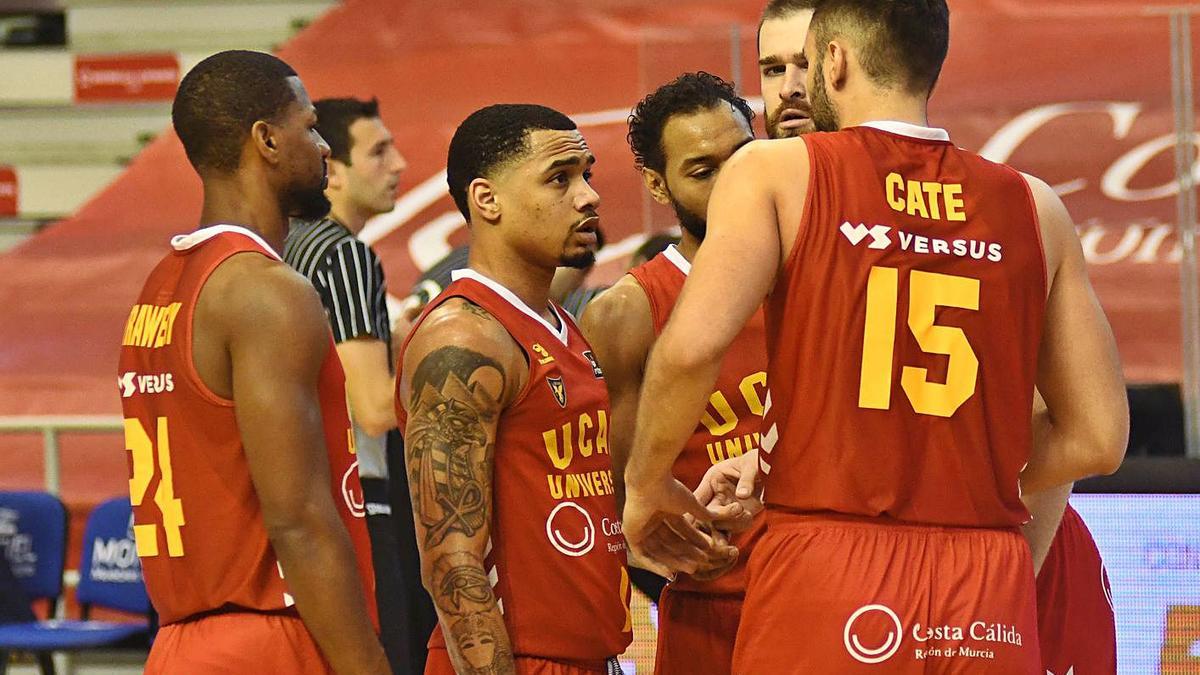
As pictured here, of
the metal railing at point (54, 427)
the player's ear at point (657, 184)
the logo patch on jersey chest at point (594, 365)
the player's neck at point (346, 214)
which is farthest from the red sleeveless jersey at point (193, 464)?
the metal railing at point (54, 427)

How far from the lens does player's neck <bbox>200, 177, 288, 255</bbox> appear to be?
3.40m

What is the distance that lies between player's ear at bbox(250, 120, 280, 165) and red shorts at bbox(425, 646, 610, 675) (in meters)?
1.07

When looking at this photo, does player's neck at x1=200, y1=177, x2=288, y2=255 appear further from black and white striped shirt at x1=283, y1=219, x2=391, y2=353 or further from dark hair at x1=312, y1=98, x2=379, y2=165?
dark hair at x1=312, y1=98, x2=379, y2=165

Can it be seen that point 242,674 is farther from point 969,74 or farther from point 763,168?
point 969,74

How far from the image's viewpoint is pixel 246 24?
10.4 m

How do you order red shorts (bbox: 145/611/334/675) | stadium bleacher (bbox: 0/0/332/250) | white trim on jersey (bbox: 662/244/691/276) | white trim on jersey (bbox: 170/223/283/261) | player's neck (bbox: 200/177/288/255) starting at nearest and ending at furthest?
red shorts (bbox: 145/611/334/675) < white trim on jersey (bbox: 170/223/283/261) < player's neck (bbox: 200/177/288/255) < white trim on jersey (bbox: 662/244/691/276) < stadium bleacher (bbox: 0/0/332/250)

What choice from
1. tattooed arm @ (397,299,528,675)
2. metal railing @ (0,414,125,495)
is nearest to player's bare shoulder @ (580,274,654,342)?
tattooed arm @ (397,299,528,675)

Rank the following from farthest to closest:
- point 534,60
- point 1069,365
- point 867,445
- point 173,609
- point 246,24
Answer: point 246,24
point 534,60
point 173,609
point 1069,365
point 867,445

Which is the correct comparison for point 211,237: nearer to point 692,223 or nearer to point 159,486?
point 159,486

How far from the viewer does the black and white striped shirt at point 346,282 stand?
540 centimetres

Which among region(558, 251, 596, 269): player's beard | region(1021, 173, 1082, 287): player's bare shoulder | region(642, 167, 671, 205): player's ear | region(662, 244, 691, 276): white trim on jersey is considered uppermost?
region(642, 167, 671, 205): player's ear

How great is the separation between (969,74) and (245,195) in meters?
4.96

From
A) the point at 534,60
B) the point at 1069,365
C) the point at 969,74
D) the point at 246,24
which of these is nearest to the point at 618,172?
the point at 534,60

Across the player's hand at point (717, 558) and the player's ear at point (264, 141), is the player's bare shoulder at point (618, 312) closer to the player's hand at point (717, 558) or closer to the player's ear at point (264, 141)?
the player's hand at point (717, 558)
